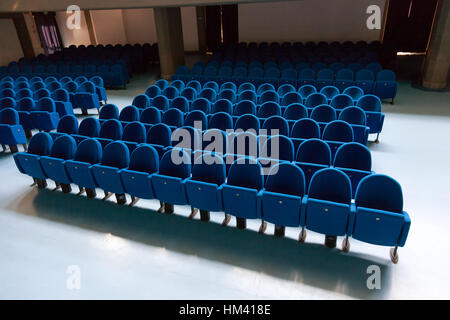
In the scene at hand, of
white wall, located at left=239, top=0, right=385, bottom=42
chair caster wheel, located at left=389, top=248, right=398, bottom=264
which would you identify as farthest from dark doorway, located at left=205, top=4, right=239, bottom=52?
chair caster wheel, located at left=389, top=248, right=398, bottom=264

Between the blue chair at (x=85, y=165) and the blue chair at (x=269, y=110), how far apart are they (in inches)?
117

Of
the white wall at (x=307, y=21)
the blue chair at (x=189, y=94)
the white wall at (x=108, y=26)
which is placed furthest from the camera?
the white wall at (x=108, y=26)

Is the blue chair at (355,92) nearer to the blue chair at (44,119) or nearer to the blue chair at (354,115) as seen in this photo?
the blue chair at (354,115)

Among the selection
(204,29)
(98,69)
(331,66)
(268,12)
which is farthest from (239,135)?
(204,29)

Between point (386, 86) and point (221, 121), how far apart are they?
15.1ft

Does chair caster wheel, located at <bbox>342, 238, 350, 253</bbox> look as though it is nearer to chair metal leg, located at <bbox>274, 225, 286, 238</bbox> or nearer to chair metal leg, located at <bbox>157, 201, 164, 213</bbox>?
chair metal leg, located at <bbox>274, 225, 286, 238</bbox>

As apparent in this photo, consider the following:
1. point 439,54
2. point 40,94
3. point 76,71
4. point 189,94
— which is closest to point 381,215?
point 189,94

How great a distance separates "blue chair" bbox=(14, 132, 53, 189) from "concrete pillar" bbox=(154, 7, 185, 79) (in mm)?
6945

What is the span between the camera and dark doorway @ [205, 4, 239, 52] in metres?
14.7

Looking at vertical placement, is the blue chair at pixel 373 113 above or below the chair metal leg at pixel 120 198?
above

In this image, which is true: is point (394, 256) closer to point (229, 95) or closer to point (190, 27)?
point (229, 95)

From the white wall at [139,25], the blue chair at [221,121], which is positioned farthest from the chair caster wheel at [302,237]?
the white wall at [139,25]

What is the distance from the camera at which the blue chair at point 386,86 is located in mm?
7250
